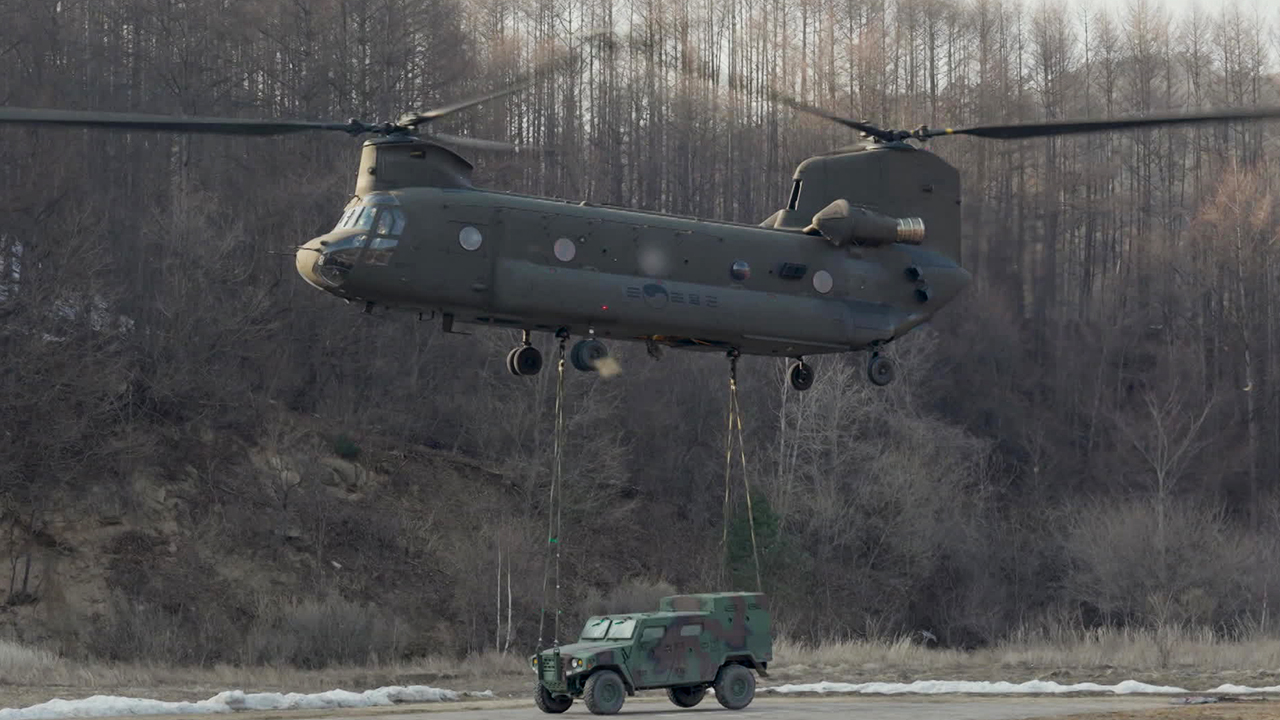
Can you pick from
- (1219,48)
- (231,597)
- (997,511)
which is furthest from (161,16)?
(1219,48)

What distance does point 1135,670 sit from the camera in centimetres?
3391

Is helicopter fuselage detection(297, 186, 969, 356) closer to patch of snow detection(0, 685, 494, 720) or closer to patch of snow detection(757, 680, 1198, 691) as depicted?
patch of snow detection(757, 680, 1198, 691)

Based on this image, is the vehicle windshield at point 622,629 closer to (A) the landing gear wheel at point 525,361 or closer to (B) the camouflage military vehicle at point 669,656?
(B) the camouflage military vehicle at point 669,656

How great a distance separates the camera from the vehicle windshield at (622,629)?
24969 mm

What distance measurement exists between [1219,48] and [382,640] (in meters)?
52.2

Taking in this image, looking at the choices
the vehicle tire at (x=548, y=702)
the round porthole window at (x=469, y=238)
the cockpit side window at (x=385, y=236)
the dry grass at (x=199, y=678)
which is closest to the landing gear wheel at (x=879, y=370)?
the round porthole window at (x=469, y=238)

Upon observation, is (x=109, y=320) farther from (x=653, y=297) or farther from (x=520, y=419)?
(x=653, y=297)

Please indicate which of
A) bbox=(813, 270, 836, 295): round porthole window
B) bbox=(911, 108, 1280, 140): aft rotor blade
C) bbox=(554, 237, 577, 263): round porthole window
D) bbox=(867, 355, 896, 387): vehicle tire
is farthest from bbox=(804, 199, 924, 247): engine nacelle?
bbox=(554, 237, 577, 263): round porthole window

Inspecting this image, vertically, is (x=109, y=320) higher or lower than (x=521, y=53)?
lower

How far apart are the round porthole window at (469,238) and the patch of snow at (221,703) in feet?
27.9

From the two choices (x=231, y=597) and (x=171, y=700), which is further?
(x=231, y=597)

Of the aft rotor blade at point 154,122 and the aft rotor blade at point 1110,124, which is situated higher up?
the aft rotor blade at point 1110,124

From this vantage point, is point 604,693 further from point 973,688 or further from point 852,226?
point 852,226

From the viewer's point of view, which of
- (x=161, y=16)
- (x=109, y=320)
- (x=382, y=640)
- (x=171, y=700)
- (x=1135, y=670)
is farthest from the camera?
(x=161, y=16)
